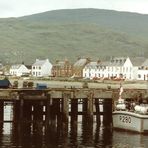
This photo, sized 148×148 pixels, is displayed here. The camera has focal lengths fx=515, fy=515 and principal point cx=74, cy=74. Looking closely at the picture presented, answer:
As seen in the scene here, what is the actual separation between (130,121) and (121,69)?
135 m

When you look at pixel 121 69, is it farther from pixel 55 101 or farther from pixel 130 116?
pixel 130 116

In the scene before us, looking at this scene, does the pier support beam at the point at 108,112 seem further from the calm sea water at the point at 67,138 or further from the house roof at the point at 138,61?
the house roof at the point at 138,61

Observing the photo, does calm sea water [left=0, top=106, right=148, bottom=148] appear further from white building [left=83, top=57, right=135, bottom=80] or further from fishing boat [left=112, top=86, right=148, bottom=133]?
white building [left=83, top=57, right=135, bottom=80]

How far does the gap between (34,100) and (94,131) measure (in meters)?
7.85

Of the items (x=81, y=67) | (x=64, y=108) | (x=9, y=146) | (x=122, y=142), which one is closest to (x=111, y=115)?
(x=64, y=108)

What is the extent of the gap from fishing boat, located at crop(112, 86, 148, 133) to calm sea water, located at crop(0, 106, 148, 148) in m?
0.84

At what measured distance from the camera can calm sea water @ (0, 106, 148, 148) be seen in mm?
46906

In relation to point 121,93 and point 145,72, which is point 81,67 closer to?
point 145,72

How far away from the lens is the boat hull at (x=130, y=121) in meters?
53.1

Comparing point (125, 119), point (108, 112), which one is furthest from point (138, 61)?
point (125, 119)

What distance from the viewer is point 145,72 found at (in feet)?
Result: 584

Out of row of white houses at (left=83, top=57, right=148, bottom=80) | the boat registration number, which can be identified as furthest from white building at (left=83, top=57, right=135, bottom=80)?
the boat registration number

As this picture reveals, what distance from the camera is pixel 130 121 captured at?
55062mm

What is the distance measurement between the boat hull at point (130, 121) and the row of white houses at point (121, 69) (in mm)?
118024
